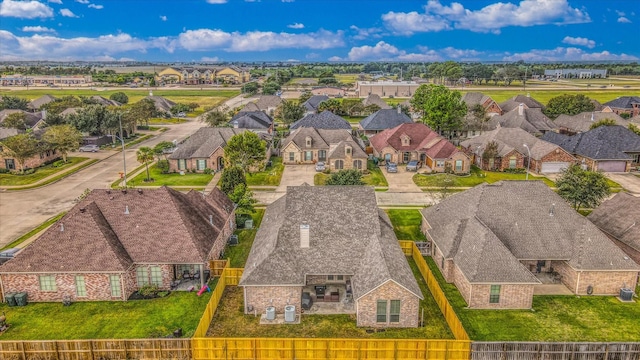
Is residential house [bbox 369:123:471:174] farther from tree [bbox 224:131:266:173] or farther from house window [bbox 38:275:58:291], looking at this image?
house window [bbox 38:275:58:291]

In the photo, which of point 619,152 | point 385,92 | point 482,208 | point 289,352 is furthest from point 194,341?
point 385,92

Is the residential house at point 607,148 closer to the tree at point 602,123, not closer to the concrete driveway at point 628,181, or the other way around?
the concrete driveway at point 628,181

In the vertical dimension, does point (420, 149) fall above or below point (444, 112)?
below

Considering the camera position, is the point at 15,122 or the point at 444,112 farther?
the point at 15,122

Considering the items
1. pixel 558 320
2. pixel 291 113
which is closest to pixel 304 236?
pixel 558 320

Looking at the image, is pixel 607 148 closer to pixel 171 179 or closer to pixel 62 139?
pixel 171 179

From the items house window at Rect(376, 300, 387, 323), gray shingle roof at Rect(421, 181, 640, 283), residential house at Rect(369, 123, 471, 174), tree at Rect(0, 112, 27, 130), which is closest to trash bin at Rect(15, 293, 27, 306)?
house window at Rect(376, 300, 387, 323)
